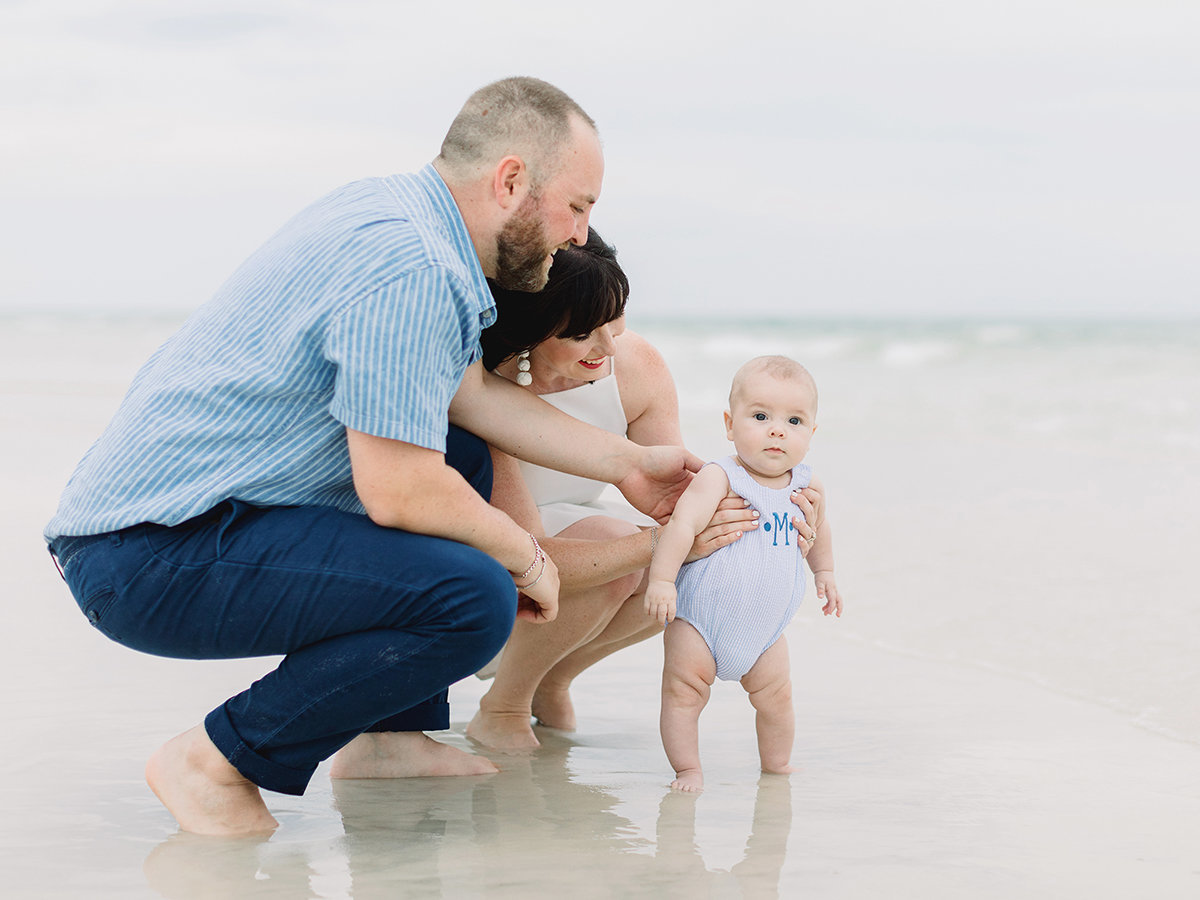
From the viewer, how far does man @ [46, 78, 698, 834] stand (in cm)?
217

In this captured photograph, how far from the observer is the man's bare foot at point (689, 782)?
2727mm

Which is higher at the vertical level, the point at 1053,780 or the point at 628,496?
the point at 628,496

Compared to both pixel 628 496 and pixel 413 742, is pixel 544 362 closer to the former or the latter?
pixel 628 496

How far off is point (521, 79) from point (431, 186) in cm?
27

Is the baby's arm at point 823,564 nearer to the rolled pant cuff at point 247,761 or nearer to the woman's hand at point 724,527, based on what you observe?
the woman's hand at point 724,527

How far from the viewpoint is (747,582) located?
2.87 metres

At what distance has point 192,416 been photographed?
88.8 inches

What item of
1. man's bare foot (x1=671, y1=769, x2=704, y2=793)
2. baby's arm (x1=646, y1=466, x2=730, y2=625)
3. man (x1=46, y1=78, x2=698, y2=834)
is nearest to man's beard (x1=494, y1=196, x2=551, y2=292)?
man (x1=46, y1=78, x2=698, y2=834)

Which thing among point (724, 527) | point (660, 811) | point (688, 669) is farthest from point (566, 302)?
point (660, 811)

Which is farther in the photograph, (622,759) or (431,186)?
(622,759)

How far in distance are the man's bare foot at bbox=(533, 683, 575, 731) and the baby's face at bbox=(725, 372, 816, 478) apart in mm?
838

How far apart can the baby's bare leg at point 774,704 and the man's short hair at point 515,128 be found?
3.94 feet

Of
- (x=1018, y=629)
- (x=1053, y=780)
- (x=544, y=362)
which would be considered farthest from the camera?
(x=1018, y=629)

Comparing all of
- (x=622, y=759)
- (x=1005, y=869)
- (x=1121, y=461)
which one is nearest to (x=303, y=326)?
(x=622, y=759)
